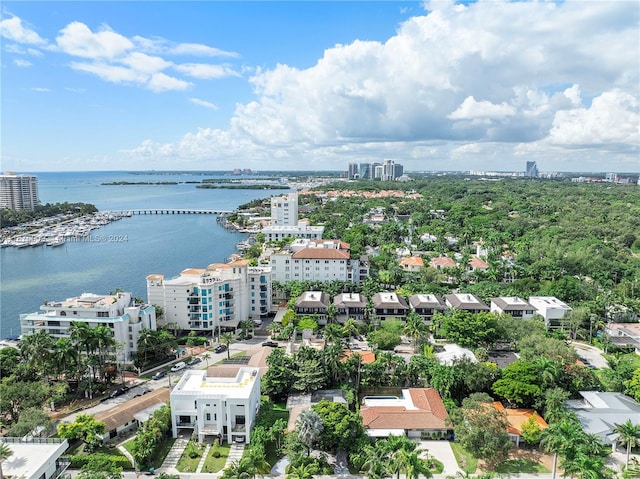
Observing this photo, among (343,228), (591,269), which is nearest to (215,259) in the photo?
(343,228)

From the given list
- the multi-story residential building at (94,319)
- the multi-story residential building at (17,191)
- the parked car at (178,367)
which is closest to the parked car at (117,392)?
the multi-story residential building at (94,319)

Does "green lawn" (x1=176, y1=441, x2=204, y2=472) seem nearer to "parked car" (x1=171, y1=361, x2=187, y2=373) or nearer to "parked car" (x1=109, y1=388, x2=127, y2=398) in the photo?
"parked car" (x1=109, y1=388, x2=127, y2=398)

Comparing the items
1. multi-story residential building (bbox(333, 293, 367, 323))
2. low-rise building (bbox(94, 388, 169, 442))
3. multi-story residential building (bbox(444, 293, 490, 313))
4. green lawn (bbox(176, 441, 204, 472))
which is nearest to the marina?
multi-story residential building (bbox(333, 293, 367, 323))

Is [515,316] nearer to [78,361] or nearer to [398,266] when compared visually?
[398,266]

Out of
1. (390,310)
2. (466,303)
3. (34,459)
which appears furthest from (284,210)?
(34,459)

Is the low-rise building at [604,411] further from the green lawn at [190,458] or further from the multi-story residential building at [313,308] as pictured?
the green lawn at [190,458]

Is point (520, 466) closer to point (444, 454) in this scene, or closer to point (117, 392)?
point (444, 454)

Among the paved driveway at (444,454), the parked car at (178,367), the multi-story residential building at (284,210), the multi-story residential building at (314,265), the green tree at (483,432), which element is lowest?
the paved driveway at (444,454)
